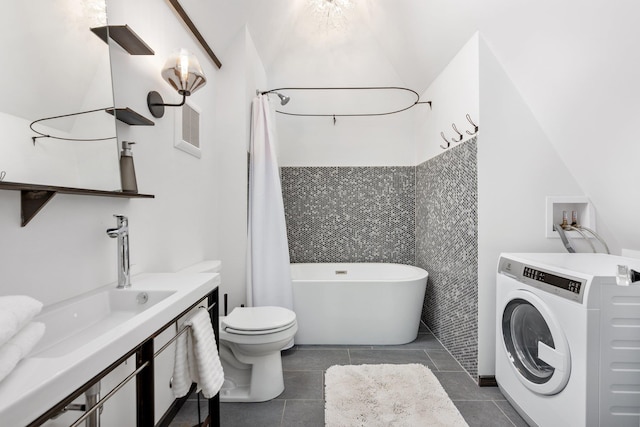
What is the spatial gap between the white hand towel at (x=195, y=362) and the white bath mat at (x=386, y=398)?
0.84 m

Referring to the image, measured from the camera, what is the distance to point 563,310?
1.46 meters

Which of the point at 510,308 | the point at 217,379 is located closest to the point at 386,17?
the point at 510,308

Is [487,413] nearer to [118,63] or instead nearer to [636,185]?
[636,185]

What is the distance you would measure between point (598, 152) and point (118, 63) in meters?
2.51

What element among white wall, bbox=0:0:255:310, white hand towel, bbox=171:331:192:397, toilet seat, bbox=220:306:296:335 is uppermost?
white wall, bbox=0:0:255:310

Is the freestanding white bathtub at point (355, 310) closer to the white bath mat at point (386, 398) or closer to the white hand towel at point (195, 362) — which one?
the white bath mat at point (386, 398)

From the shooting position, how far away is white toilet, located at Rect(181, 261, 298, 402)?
1.93m

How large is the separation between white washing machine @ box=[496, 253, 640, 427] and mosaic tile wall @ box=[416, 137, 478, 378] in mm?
497

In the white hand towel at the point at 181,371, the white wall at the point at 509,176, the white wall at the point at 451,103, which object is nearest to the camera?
the white hand towel at the point at 181,371

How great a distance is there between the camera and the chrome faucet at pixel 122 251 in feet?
4.17

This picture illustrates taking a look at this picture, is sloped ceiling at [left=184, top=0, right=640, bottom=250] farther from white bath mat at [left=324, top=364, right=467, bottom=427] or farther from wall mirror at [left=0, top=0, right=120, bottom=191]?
white bath mat at [left=324, top=364, right=467, bottom=427]

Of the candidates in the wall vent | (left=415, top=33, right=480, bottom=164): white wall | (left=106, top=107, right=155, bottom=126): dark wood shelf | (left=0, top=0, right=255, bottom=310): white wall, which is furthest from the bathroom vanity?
(left=415, top=33, right=480, bottom=164): white wall

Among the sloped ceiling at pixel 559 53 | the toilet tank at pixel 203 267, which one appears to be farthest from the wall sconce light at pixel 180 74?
the toilet tank at pixel 203 267

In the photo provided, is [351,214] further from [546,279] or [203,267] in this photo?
[546,279]
